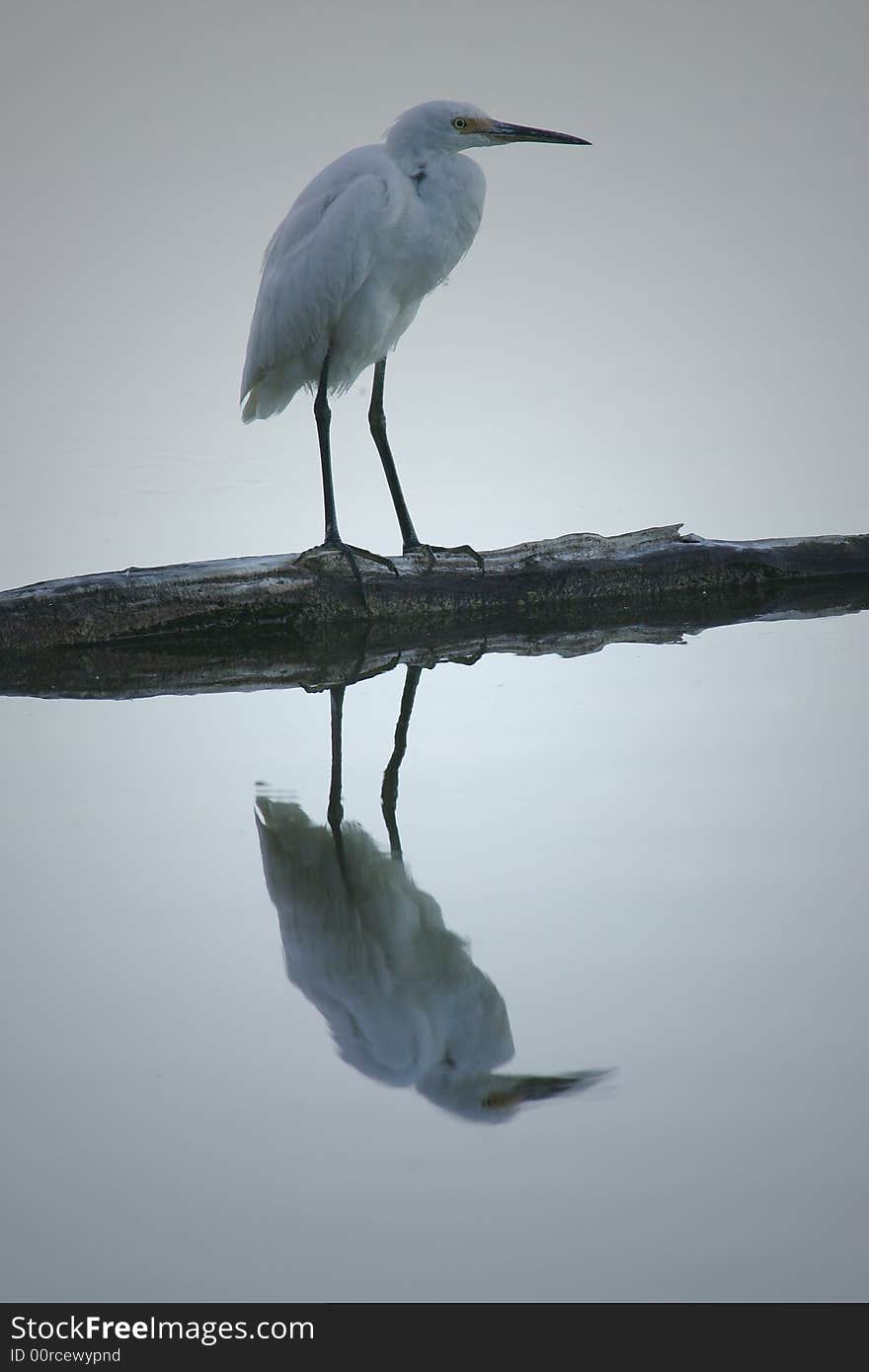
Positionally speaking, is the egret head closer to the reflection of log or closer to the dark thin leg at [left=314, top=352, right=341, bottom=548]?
the dark thin leg at [left=314, top=352, right=341, bottom=548]

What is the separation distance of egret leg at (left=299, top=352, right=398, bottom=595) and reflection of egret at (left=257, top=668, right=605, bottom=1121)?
1.24 m

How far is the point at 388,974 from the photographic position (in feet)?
5.44

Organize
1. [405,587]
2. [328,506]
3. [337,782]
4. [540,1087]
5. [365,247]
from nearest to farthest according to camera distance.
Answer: [540,1087]
[337,782]
[365,247]
[328,506]
[405,587]

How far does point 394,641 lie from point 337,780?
43.2 inches

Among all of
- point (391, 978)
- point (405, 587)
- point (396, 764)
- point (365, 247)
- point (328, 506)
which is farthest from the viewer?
point (405, 587)

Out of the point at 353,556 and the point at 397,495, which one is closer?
the point at 353,556

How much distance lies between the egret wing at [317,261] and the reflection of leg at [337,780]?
35.0 inches

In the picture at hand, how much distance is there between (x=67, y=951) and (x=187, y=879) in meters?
0.25

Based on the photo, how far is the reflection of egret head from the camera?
1.44m

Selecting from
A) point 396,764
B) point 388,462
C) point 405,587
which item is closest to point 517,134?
point 388,462

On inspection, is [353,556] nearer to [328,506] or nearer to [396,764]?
[328,506]

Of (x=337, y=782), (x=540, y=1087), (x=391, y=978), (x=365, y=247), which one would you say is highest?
(x=365, y=247)

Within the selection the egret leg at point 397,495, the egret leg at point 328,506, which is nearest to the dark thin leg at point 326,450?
the egret leg at point 328,506

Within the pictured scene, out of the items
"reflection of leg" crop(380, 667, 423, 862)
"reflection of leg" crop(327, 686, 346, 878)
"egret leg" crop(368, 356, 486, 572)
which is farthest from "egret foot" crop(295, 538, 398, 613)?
"reflection of leg" crop(327, 686, 346, 878)
